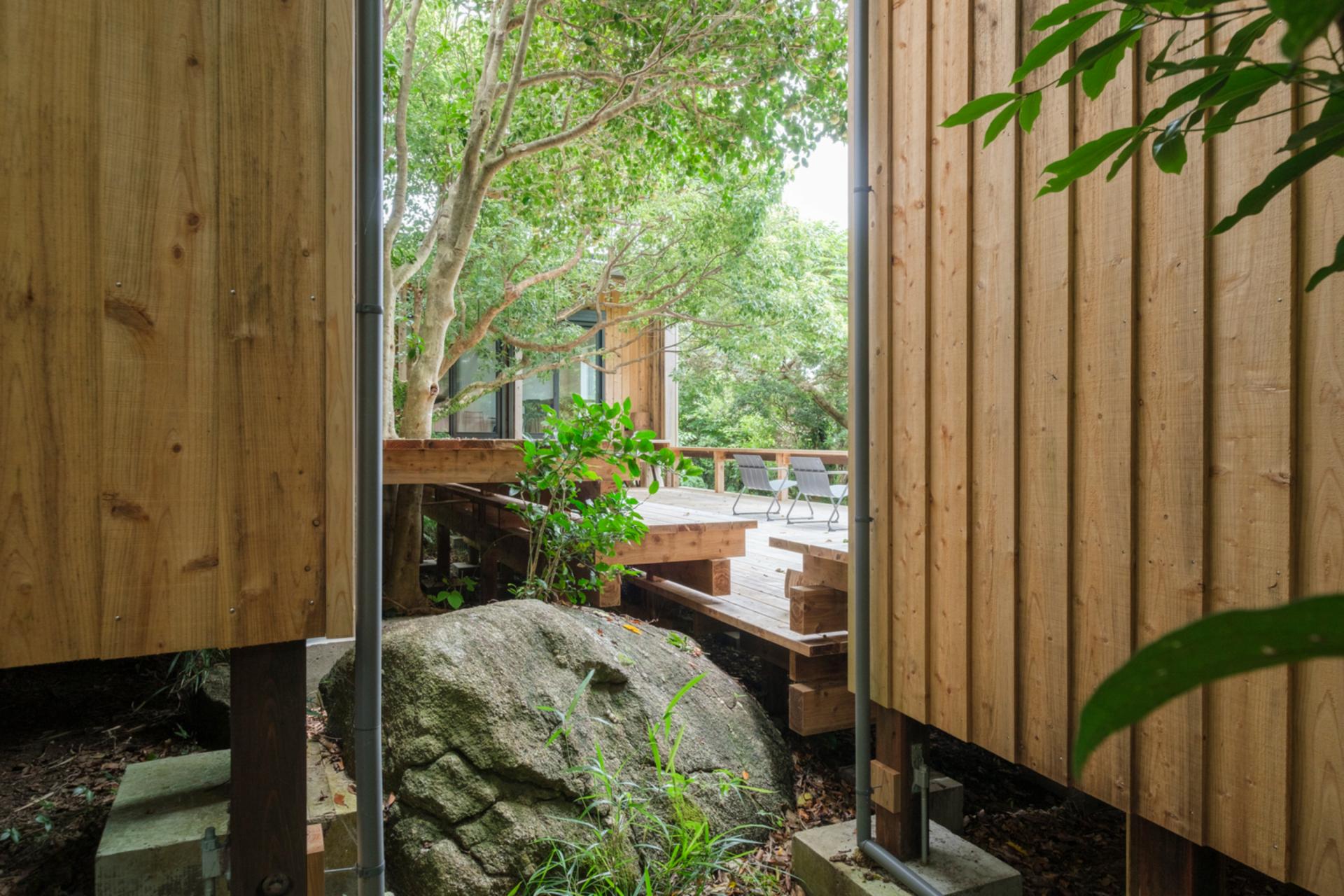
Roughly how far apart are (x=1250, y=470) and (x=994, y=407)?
2.08 ft

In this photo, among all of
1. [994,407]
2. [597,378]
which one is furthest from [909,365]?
[597,378]

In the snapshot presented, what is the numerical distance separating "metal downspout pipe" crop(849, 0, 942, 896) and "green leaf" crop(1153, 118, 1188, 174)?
1.59m

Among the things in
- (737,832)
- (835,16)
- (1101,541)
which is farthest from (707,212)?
(1101,541)

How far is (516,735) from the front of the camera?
2785 mm

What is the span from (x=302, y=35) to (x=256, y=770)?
1.32 meters

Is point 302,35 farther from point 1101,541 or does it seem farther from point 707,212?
point 707,212

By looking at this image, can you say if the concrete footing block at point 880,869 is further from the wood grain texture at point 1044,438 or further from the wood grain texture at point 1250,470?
the wood grain texture at point 1250,470

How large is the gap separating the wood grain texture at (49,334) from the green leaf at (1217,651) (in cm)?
149

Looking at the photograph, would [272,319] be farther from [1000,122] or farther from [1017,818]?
[1017,818]

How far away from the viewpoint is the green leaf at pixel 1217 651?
0.31 m

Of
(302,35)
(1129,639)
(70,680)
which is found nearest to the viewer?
(302,35)

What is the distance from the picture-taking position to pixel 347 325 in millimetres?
1499

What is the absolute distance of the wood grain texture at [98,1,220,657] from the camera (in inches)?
52.9

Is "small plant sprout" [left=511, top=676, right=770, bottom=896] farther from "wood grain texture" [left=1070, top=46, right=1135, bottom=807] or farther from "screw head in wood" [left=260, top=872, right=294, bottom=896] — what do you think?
"wood grain texture" [left=1070, top=46, right=1135, bottom=807]
